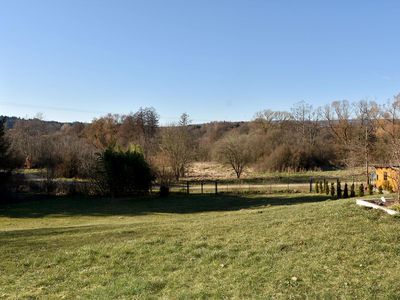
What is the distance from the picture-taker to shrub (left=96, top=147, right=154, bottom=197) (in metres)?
30.2

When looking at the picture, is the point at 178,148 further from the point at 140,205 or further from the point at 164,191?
the point at 140,205

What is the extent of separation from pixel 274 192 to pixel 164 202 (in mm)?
8288

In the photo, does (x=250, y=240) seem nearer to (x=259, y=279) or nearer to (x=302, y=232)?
(x=302, y=232)

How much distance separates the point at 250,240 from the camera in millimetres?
7906

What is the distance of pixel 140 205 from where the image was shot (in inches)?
1023

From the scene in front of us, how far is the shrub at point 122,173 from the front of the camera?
99.0ft

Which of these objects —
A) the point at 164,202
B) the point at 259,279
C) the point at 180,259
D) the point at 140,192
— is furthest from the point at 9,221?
the point at 259,279

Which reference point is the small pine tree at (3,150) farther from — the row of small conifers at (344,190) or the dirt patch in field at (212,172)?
the row of small conifers at (344,190)

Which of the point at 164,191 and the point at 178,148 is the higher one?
the point at 178,148

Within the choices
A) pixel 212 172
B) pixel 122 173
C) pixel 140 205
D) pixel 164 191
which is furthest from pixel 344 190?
pixel 212 172

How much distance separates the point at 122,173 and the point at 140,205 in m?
4.97

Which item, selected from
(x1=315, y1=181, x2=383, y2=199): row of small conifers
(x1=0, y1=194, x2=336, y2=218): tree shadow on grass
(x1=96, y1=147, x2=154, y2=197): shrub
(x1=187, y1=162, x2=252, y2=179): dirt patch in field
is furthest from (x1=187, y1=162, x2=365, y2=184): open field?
(x1=96, y1=147, x2=154, y2=197): shrub

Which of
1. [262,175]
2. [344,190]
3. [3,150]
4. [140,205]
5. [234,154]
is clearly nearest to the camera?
[344,190]

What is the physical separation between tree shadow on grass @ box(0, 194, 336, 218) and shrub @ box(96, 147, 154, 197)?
5.21 feet
